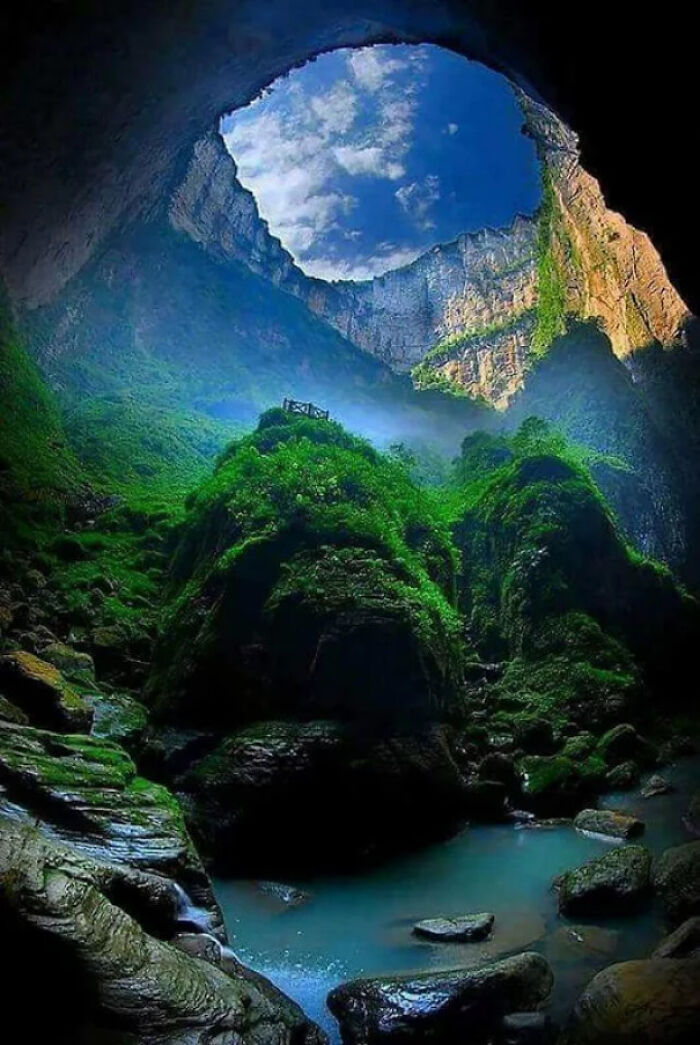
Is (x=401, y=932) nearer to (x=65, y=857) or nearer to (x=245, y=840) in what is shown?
(x=245, y=840)

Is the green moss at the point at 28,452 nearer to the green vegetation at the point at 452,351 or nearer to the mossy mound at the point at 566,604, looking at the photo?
the mossy mound at the point at 566,604

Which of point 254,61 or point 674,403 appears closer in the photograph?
point 254,61

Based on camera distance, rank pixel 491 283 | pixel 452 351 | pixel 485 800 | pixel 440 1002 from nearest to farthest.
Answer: pixel 440 1002, pixel 485 800, pixel 491 283, pixel 452 351

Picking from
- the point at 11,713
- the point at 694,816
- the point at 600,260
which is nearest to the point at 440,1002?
the point at 11,713

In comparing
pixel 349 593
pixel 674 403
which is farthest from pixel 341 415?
pixel 349 593

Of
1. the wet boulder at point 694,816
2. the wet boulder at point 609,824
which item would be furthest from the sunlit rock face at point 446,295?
the wet boulder at point 609,824

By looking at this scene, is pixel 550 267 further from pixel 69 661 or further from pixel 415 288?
pixel 69 661

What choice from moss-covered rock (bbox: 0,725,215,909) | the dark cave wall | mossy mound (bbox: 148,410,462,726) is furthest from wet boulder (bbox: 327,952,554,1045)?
the dark cave wall
